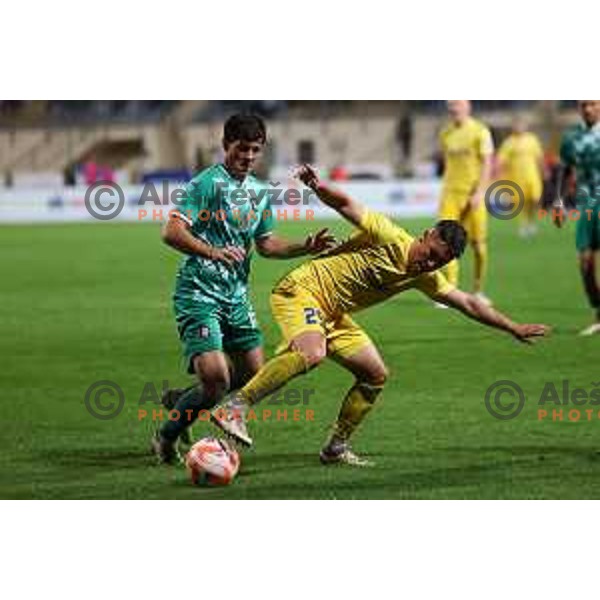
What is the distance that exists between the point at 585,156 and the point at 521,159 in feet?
28.0

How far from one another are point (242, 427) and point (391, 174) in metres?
15.6

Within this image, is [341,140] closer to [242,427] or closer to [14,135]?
[14,135]

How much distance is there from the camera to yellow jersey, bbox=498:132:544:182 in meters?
18.6

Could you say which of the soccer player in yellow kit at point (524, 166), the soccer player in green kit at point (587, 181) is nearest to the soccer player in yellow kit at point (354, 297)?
the soccer player in green kit at point (587, 181)

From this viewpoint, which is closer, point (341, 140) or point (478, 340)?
point (478, 340)

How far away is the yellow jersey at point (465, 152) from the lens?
11.9 metres

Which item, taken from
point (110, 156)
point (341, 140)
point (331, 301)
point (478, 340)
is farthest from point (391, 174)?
point (331, 301)

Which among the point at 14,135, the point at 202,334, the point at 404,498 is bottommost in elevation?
the point at 404,498

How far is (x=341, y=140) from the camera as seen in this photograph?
17.0 metres

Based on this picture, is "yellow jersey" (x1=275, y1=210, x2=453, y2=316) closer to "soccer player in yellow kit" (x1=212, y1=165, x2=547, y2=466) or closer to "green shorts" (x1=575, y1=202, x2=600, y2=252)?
"soccer player in yellow kit" (x1=212, y1=165, x2=547, y2=466)

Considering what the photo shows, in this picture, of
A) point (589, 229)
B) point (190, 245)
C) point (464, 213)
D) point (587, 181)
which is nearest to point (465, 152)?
point (464, 213)

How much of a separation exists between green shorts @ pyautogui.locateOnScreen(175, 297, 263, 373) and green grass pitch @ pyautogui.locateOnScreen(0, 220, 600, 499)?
562 millimetres

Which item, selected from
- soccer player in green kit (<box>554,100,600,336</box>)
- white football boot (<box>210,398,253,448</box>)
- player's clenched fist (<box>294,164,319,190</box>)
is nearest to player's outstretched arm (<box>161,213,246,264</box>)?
player's clenched fist (<box>294,164,319,190</box>)

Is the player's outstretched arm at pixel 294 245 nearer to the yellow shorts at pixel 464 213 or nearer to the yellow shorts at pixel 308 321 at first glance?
the yellow shorts at pixel 308 321
